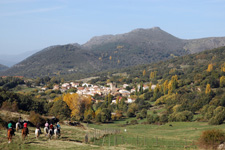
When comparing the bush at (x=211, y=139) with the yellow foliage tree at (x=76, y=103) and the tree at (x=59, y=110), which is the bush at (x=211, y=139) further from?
the yellow foliage tree at (x=76, y=103)

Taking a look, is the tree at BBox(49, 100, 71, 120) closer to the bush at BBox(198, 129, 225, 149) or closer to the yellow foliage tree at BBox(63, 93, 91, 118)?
the yellow foliage tree at BBox(63, 93, 91, 118)

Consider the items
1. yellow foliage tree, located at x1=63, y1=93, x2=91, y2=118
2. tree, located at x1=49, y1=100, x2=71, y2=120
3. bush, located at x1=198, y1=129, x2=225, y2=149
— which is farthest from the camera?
yellow foliage tree, located at x1=63, y1=93, x2=91, y2=118

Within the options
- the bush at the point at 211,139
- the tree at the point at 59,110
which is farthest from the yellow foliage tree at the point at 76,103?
the bush at the point at 211,139

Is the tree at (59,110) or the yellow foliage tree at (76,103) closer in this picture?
the tree at (59,110)

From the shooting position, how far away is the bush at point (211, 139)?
24767 mm

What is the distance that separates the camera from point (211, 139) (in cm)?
2498

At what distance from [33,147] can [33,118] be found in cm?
1360

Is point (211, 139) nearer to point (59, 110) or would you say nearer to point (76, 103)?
point (59, 110)

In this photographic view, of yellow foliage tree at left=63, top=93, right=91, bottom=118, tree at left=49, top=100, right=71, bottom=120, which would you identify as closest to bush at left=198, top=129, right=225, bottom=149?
tree at left=49, top=100, right=71, bottom=120

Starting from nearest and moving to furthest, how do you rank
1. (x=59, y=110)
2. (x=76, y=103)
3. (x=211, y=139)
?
(x=211, y=139) < (x=59, y=110) < (x=76, y=103)

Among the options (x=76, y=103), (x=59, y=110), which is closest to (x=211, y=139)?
(x=59, y=110)

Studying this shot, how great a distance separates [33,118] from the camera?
115 feet

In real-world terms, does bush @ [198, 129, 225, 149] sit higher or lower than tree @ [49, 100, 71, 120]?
higher

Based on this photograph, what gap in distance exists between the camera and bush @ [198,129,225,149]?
2477 cm
